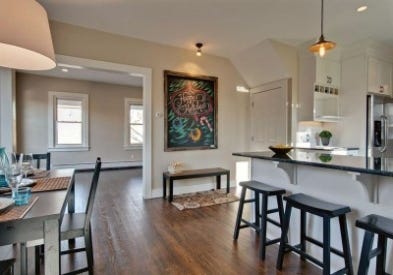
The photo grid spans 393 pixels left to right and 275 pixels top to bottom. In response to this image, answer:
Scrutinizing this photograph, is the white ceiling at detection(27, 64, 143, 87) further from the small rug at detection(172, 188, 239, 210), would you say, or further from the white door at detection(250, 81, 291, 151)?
the small rug at detection(172, 188, 239, 210)

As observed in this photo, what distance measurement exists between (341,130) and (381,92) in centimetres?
108

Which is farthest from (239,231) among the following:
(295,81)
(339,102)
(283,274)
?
(339,102)

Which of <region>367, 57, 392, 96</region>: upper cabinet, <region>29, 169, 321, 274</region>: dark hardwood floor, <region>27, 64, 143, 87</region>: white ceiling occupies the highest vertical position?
<region>27, 64, 143, 87</region>: white ceiling

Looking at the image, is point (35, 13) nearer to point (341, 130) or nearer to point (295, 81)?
point (295, 81)

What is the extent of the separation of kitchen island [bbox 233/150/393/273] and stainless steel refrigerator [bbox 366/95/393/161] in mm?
3051

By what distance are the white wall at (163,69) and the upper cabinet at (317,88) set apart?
1.25 metres

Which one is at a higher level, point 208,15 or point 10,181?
point 208,15

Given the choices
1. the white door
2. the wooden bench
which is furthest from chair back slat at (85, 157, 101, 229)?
the white door

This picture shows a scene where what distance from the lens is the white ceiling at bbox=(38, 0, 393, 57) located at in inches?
115

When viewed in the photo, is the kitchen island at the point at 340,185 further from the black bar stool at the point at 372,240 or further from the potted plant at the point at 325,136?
the potted plant at the point at 325,136

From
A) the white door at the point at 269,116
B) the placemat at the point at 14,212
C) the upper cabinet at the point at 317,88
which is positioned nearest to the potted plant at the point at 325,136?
the upper cabinet at the point at 317,88

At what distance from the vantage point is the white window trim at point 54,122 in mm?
6266

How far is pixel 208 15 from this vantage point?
3.18 meters

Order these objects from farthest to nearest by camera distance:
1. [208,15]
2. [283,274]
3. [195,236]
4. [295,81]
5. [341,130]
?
[341,130] → [295,81] → [208,15] → [195,236] → [283,274]
